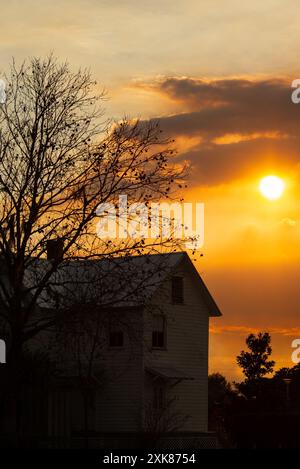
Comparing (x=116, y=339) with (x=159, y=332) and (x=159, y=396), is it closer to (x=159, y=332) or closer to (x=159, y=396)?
(x=159, y=332)

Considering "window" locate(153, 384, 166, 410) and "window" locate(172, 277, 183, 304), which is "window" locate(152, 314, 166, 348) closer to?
"window" locate(172, 277, 183, 304)

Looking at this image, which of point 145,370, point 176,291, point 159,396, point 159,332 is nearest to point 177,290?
point 176,291

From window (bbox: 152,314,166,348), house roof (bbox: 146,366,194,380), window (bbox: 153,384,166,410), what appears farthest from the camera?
window (bbox: 152,314,166,348)

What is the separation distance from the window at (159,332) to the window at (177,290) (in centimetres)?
156

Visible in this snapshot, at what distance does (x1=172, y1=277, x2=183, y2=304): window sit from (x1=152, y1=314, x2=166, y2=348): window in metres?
1.56

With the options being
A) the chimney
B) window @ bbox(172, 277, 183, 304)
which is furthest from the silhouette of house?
the chimney

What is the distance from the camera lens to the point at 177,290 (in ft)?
194

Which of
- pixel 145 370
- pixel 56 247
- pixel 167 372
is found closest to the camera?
pixel 56 247

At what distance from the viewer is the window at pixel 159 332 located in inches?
2251

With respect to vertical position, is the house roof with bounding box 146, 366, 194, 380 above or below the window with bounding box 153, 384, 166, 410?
above

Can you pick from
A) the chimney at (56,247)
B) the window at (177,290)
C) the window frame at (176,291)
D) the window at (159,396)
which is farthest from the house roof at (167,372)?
the chimney at (56,247)

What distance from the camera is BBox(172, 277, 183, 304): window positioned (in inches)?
2313

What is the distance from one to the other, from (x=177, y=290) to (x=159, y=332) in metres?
2.89

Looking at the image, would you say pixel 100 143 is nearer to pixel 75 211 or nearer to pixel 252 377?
pixel 75 211
